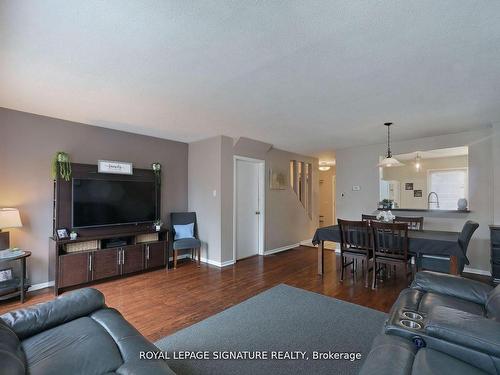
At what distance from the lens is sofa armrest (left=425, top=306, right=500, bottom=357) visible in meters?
1.12

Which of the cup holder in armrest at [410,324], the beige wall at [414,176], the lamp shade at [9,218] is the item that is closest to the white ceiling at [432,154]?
the beige wall at [414,176]

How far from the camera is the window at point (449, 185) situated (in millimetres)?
5617

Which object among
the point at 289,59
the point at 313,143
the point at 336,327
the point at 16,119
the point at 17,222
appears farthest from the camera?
the point at 313,143

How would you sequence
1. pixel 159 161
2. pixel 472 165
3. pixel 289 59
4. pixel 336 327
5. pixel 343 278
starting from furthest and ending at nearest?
1. pixel 159 161
2. pixel 472 165
3. pixel 343 278
4. pixel 336 327
5. pixel 289 59

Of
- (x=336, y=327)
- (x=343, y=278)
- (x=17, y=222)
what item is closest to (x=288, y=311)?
(x=336, y=327)

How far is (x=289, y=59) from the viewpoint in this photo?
79.7 inches

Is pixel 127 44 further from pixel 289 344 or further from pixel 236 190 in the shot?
pixel 236 190

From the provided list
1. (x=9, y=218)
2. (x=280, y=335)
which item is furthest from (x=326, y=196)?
(x=9, y=218)

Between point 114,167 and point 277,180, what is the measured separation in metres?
3.26

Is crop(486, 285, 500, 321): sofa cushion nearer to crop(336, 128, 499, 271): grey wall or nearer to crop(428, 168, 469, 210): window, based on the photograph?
crop(336, 128, 499, 271): grey wall

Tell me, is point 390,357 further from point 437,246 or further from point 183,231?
point 183,231

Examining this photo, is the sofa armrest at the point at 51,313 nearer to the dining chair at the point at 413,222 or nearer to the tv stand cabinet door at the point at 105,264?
the tv stand cabinet door at the point at 105,264

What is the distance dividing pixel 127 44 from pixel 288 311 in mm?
2828

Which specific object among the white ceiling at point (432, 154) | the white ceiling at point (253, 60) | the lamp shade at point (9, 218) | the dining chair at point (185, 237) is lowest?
the dining chair at point (185, 237)
